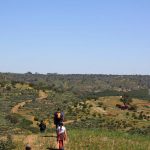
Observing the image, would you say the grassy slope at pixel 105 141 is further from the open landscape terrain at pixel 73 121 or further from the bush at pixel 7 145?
the bush at pixel 7 145

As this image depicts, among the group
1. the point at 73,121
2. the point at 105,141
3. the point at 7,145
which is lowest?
the point at 73,121

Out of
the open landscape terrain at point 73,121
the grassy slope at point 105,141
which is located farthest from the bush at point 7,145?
the grassy slope at point 105,141

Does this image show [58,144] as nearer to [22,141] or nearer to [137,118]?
[22,141]

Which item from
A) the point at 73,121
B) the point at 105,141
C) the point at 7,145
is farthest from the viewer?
the point at 73,121

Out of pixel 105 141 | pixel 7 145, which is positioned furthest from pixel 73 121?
pixel 7 145

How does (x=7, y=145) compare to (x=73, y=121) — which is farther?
(x=73, y=121)

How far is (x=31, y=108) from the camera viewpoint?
70.3 meters

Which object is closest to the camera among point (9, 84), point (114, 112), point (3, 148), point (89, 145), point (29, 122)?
point (3, 148)

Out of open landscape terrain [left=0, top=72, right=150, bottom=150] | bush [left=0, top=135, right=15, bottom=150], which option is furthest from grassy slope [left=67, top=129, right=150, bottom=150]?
bush [left=0, top=135, right=15, bottom=150]

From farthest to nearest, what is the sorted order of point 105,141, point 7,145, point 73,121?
point 73,121 < point 105,141 < point 7,145

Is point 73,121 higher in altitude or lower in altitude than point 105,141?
lower

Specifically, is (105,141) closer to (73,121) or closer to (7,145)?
(7,145)

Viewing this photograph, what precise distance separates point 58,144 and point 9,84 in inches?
3013

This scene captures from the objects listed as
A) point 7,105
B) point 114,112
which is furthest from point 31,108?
point 114,112
